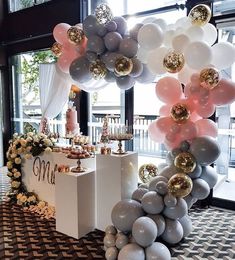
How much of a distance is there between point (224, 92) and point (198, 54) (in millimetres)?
401

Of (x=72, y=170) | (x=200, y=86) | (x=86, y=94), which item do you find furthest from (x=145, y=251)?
(x=86, y=94)

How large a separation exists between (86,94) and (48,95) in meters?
0.68

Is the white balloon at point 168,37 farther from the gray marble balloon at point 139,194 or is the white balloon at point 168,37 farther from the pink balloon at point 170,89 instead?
the gray marble balloon at point 139,194

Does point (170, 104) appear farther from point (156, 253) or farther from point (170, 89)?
point (156, 253)

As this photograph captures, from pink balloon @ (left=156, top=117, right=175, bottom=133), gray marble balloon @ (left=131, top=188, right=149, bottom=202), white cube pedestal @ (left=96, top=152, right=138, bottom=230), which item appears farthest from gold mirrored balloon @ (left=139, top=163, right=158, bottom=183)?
pink balloon @ (left=156, top=117, right=175, bottom=133)

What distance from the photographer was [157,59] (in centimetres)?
291

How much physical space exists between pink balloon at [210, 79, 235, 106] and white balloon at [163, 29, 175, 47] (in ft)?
2.14

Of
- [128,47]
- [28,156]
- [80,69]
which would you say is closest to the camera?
[128,47]

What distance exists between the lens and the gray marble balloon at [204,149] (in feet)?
8.47

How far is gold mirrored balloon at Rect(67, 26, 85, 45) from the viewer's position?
10.7 feet

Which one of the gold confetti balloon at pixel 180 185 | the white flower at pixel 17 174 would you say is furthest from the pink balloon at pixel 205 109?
the white flower at pixel 17 174

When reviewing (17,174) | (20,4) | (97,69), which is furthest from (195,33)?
(20,4)

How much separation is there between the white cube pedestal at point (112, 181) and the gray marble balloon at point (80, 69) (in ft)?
2.83

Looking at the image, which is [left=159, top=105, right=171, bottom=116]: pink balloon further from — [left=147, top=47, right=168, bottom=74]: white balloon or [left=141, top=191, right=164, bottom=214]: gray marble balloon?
[left=141, top=191, right=164, bottom=214]: gray marble balloon
